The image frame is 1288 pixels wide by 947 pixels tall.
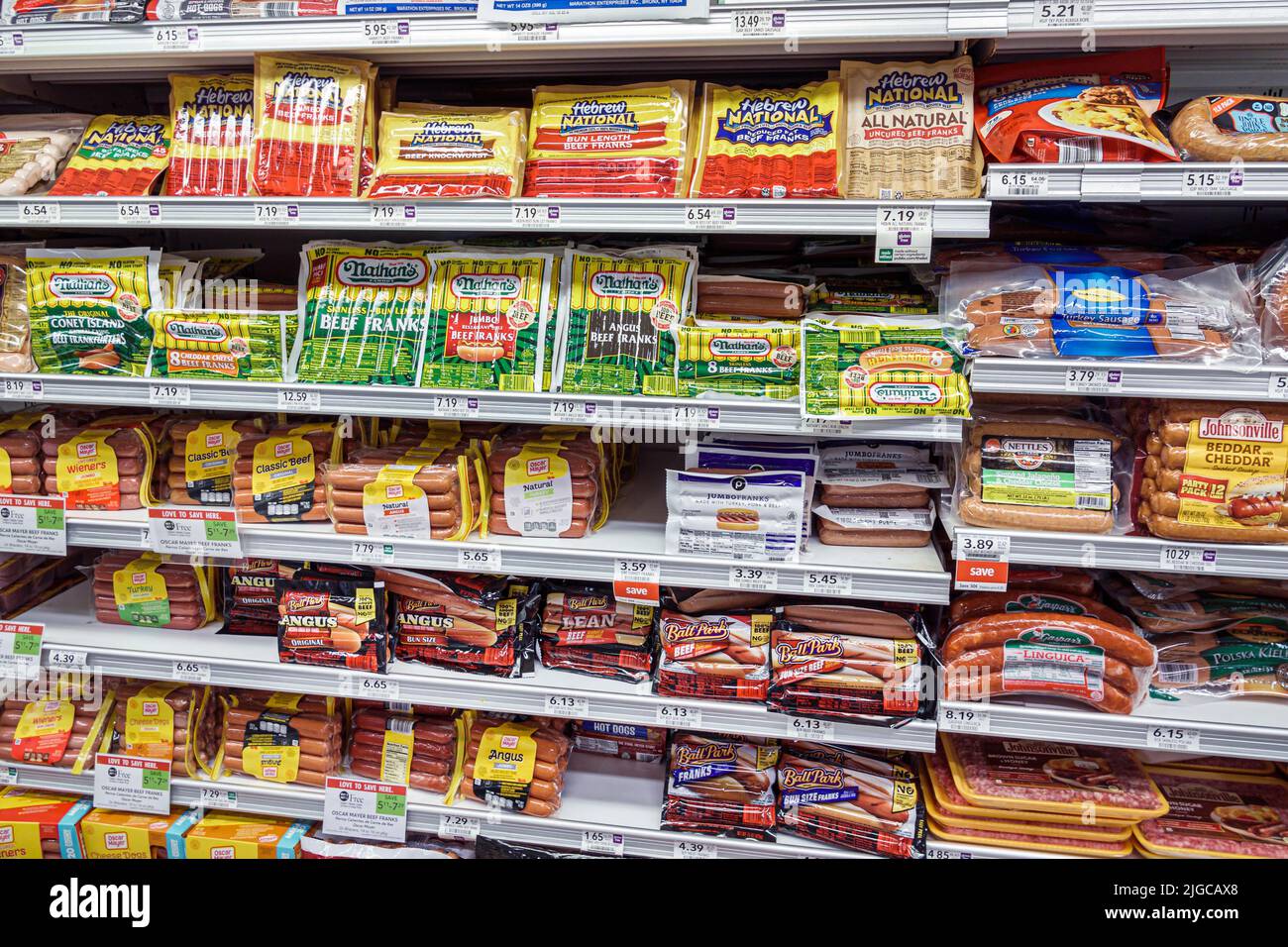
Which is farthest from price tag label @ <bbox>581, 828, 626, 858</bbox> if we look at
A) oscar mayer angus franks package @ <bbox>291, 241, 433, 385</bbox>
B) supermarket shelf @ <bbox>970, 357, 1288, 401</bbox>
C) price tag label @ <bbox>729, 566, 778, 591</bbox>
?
supermarket shelf @ <bbox>970, 357, 1288, 401</bbox>

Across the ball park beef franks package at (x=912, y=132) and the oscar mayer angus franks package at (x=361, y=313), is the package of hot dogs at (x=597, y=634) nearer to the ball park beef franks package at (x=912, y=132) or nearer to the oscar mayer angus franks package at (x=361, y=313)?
the oscar mayer angus franks package at (x=361, y=313)

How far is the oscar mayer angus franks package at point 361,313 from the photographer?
2.07 m

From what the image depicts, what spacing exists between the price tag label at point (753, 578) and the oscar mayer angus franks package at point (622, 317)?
452 millimetres

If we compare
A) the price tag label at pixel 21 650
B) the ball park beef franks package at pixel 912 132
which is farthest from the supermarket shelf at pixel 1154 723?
the price tag label at pixel 21 650

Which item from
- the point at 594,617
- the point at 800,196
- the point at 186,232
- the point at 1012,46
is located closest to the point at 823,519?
the point at 594,617

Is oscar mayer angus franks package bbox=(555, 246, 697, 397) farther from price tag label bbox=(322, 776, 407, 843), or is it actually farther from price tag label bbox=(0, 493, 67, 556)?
price tag label bbox=(0, 493, 67, 556)

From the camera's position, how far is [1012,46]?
187 centimetres

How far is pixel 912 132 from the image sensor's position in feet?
5.91

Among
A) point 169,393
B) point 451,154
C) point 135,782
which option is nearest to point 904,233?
point 451,154

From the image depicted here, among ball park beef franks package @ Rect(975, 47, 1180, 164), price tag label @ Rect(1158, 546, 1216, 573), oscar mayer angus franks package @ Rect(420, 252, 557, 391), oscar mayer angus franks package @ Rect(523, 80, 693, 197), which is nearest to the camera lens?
ball park beef franks package @ Rect(975, 47, 1180, 164)

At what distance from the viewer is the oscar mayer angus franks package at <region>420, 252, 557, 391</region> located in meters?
2.02

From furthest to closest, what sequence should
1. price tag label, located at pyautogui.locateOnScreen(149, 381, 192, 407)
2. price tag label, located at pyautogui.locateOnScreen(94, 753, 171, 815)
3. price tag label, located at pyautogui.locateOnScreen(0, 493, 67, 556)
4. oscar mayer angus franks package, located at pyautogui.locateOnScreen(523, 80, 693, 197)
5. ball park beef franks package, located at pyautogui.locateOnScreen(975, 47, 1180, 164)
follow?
price tag label, located at pyautogui.locateOnScreen(94, 753, 171, 815)
price tag label, located at pyautogui.locateOnScreen(0, 493, 67, 556)
price tag label, located at pyautogui.locateOnScreen(149, 381, 192, 407)
oscar mayer angus franks package, located at pyautogui.locateOnScreen(523, 80, 693, 197)
ball park beef franks package, located at pyautogui.locateOnScreen(975, 47, 1180, 164)

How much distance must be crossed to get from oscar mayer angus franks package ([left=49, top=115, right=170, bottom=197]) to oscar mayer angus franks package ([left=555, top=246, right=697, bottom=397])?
109cm

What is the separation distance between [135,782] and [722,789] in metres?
1.66
